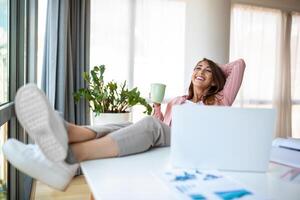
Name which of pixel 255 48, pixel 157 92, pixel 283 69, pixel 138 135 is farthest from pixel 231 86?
pixel 283 69

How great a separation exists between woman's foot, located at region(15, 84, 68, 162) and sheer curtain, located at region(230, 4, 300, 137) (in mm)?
3098

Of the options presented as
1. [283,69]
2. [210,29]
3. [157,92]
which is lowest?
[157,92]

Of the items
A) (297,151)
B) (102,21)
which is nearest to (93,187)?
(297,151)

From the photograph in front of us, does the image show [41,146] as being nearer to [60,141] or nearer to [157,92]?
[60,141]

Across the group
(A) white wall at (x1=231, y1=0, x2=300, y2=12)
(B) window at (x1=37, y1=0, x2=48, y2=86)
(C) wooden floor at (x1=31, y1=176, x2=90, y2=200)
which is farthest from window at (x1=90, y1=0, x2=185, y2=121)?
(C) wooden floor at (x1=31, y1=176, x2=90, y2=200)

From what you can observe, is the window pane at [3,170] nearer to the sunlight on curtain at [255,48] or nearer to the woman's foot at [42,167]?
the woman's foot at [42,167]

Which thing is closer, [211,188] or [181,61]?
[211,188]

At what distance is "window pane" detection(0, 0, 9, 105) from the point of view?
1445mm

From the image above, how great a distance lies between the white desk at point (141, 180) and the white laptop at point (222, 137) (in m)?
0.04

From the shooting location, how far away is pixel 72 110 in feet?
8.25

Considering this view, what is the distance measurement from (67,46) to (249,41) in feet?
7.78

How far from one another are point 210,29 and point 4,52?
84.3 inches

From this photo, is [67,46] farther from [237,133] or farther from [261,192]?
[261,192]

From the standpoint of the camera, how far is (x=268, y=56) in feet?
12.0
